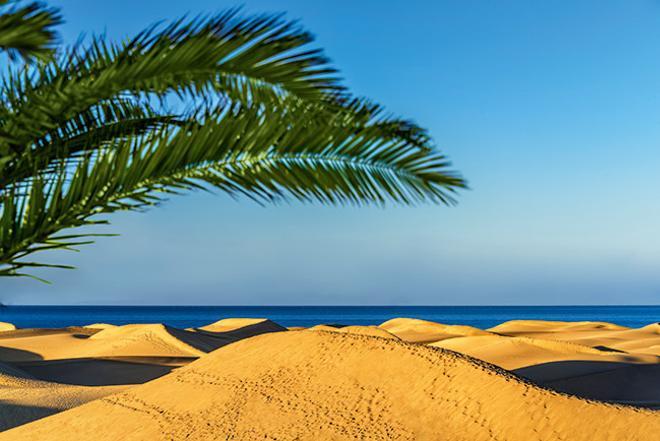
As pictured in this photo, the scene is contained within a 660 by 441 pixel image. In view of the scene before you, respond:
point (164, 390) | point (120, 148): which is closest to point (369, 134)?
point (120, 148)

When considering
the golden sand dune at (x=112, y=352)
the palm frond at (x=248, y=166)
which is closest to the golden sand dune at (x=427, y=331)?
the golden sand dune at (x=112, y=352)

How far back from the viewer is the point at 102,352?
16.5 m

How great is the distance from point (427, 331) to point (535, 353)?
11096 millimetres

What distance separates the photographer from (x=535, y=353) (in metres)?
13.5

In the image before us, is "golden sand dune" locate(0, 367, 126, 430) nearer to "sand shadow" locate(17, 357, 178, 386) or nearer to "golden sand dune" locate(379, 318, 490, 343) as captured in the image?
"sand shadow" locate(17, 357, 178, 386)

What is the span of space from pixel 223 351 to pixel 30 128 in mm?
4909

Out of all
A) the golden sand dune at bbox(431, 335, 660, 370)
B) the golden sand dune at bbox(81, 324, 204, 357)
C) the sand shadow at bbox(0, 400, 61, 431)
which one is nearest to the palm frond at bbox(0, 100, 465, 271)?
the sand shadow at bbox(0, 400, 61, 431)

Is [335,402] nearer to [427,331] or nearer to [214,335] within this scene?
[214,335]

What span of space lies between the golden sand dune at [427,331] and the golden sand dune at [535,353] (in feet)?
20.8

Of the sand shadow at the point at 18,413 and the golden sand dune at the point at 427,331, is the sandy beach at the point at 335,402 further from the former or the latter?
the golden sand dune at the point at 427,331

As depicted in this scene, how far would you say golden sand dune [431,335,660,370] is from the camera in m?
12.5

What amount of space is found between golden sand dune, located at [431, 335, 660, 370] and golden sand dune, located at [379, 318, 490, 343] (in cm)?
633

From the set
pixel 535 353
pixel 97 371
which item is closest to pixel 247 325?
pixel 97 371

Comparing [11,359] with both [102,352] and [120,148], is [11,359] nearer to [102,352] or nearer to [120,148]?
[102,352]
